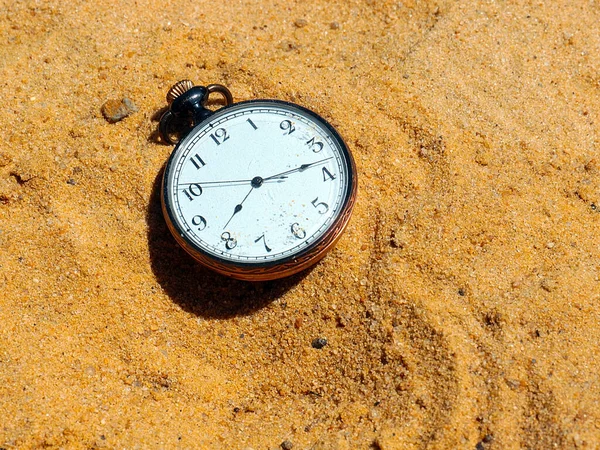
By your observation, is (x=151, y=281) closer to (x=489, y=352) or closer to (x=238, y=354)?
(x=238, y=354)

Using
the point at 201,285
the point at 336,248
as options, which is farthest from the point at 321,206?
the point at 201,285

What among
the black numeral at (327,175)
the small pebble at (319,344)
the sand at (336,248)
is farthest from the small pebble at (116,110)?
the small pebble at (319,344)

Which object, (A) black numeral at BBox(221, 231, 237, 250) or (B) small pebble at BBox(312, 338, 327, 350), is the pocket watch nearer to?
(A) black numeral at BBox(221, 231, 237, 250)

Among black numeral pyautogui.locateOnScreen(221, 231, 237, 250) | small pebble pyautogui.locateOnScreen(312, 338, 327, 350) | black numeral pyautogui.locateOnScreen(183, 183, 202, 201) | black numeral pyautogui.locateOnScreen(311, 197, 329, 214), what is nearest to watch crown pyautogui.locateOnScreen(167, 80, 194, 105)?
black numeral pyautogui.locateOnScreen(183, 183, 202, 201)

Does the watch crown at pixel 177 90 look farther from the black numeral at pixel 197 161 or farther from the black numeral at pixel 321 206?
the black numeral at pixel 321 206

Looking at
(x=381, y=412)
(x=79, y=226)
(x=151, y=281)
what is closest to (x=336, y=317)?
(x=381, y=412)

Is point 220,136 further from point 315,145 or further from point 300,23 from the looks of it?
point 300,23
